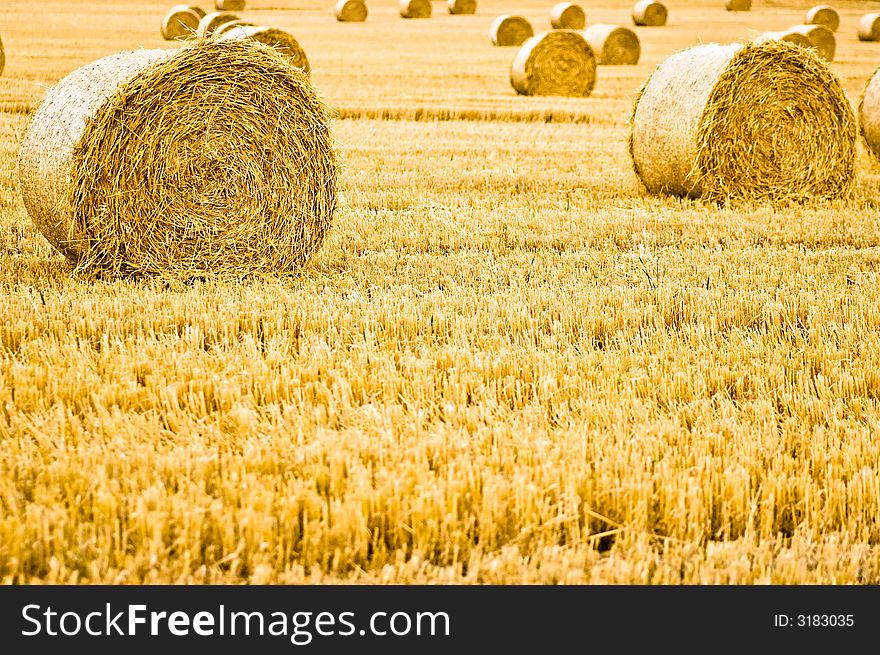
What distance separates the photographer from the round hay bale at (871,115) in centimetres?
1293

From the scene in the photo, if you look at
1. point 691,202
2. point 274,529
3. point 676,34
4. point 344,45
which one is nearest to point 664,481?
point 274,529

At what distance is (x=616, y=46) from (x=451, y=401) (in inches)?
1117

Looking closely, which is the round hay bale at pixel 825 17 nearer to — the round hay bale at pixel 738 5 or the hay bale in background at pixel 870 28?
the hay bale in background at pixel 870 28

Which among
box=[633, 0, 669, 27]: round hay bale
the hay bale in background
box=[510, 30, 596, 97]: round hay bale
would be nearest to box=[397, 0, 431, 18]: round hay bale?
box=[633, 0, 669, 27]: round hay bale

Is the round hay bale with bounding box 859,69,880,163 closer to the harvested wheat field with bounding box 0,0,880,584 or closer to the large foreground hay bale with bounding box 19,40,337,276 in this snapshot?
the harvested wheat field with bounding box 0,0,880,584

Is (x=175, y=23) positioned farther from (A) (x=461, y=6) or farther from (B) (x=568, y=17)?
(A) (x=461, y=6)

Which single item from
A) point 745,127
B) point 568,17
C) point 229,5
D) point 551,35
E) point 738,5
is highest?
point 738,5

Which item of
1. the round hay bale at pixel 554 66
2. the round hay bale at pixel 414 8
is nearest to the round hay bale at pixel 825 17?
the round hay bale at pixel 414 8

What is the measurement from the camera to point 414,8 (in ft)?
153

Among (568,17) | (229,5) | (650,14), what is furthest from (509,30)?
(229,5)

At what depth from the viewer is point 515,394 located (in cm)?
447

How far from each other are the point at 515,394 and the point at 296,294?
217cm

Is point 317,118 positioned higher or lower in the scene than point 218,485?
higher

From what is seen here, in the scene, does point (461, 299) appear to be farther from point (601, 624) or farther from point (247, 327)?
point (601, 624)
